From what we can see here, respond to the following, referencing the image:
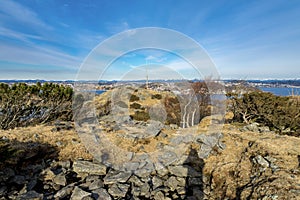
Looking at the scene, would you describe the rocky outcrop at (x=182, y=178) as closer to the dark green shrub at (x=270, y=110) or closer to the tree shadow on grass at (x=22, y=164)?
the tree shadow on grass at (x=22, y=164)

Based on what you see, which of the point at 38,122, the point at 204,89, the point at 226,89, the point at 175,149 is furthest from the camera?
the point at 226,89

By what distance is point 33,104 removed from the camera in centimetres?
1227

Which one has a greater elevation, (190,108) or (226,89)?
(226,89)

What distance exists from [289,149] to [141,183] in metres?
4.96

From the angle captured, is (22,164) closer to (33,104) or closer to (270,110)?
(33,104)

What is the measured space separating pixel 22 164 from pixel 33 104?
646 cm

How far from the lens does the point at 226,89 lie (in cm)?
1498

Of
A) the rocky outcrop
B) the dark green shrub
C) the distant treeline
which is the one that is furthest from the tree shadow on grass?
the dark green shrub

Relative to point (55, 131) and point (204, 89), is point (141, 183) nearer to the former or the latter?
point (55, 131)

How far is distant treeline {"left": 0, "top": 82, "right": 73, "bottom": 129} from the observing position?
1095 cm

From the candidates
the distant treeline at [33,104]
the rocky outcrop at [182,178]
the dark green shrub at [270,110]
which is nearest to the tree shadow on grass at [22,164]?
the rocky outcrop at [182,178]

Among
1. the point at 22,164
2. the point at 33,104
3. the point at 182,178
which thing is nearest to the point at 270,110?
the point at 182,178

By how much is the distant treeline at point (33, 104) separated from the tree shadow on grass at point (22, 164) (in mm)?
4026

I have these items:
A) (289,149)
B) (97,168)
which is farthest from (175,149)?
(289,149)
